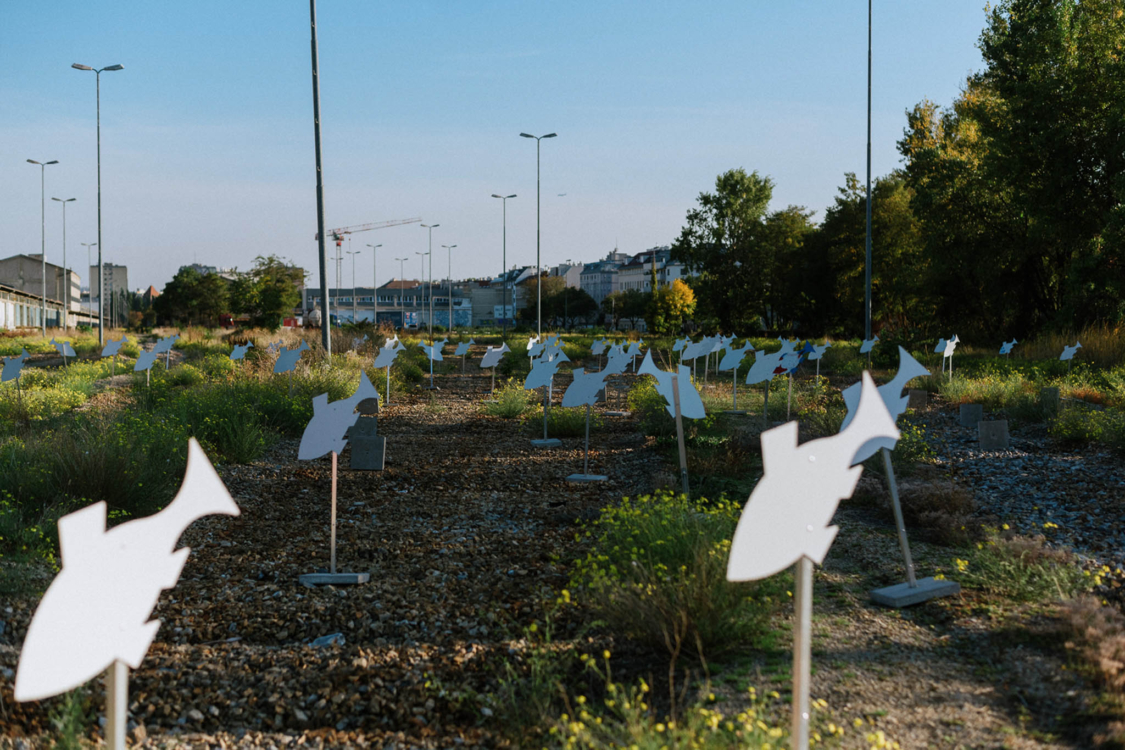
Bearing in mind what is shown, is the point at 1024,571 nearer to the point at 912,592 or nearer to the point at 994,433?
the point at 912,592

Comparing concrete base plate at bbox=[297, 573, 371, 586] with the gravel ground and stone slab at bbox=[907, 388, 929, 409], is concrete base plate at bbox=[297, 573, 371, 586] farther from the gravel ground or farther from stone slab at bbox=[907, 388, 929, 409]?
stone slab at bbox=[907, 388, 929, 409]

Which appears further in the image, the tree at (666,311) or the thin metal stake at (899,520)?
the tree at (666,311)

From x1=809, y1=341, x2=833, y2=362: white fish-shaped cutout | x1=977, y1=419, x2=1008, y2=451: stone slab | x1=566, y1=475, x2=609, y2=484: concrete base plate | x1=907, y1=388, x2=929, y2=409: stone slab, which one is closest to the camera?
x1=566, y1=475, x2=609, y2=484: concrete base plate

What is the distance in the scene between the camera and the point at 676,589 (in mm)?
4000

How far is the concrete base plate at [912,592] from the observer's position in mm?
4461

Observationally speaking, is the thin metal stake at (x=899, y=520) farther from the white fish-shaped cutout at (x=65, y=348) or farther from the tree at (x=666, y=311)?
the tree at (x=666, y=311)

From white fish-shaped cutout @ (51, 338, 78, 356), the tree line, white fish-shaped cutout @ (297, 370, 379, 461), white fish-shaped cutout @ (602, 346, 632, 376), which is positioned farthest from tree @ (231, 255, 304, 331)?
white fish-shaped cutout @ (297, 370, 379, 461)

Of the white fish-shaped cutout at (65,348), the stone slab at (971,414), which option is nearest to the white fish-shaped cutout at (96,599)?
the stone slab at (971,414)

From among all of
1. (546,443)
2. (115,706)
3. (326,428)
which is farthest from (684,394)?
(115,706)

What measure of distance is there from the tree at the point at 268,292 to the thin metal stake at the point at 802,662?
4472cm

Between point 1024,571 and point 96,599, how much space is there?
456 cm

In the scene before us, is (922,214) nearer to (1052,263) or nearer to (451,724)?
(1052,263)

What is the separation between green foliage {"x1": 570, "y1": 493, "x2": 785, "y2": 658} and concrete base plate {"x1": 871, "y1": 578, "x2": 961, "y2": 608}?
0.55 m

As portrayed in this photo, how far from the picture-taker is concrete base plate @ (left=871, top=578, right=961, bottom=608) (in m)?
4.46
